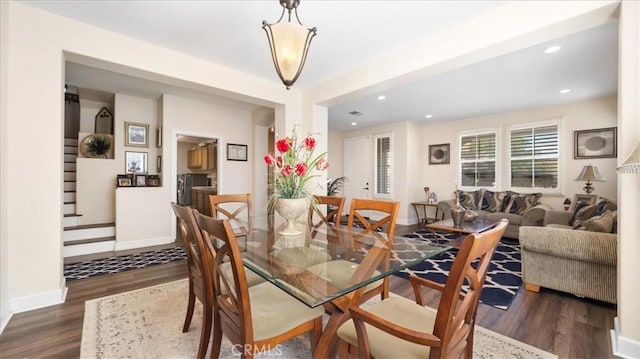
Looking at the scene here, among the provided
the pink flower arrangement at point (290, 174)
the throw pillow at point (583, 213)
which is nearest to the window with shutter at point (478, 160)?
the throw pillow at point (583, 213)

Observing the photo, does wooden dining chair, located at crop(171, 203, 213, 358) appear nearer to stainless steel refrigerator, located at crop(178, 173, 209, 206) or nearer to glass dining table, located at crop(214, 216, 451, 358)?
glass dining table, located at crop(214, 216, 451, 358)

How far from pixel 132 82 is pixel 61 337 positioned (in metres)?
3.54

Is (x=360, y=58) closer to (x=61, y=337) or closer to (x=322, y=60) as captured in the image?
(x=322, y=60)

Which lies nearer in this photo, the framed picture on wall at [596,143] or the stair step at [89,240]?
the stair step at [89,240]

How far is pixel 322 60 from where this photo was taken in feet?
10.2

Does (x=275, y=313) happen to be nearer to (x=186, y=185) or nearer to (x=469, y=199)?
(x=469, y=199)

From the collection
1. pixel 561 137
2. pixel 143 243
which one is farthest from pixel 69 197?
pixel 561 137

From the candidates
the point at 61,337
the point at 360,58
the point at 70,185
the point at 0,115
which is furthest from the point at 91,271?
the point at 360,58

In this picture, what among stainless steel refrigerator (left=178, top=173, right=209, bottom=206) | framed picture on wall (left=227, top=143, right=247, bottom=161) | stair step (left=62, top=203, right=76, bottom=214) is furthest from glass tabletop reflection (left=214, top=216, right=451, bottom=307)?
stainless steel refrigerator (left=178, top=173, right=209, bottom=206)

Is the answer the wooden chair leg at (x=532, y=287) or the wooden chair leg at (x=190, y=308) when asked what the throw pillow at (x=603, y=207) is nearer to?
the wooden chair leg at (x=532, y=287)

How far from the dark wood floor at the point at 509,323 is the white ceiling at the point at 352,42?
2526 millimetres

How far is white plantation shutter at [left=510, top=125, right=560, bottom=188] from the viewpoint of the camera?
4965 millimetres

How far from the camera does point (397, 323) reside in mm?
1226

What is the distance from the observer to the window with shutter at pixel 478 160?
568 centimetres
